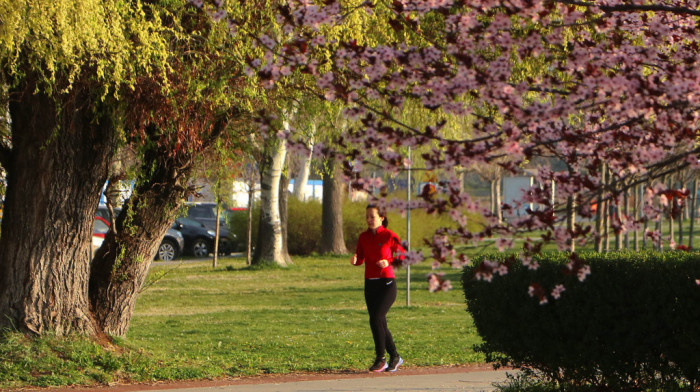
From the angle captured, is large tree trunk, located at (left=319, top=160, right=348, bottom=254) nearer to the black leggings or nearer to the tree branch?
the black leggings

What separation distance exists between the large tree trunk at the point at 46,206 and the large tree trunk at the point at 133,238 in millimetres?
619

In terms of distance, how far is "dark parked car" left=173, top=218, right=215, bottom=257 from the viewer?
114ft

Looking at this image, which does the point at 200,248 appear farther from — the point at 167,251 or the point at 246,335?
the point at 246,335

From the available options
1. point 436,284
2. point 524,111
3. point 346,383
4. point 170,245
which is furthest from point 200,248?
point 524,111

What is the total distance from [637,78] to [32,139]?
20.6ft

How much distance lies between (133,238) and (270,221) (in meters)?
18.6

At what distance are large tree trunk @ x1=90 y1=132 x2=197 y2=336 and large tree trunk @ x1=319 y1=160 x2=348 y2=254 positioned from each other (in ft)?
75.5

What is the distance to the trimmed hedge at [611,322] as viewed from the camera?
6.76 m

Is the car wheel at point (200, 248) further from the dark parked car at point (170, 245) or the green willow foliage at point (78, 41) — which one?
the green willow foliage at point (78, 41)

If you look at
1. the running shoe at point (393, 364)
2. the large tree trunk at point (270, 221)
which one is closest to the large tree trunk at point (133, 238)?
the running shoe at point (393, 364)

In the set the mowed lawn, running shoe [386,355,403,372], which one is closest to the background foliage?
the mowed lawn

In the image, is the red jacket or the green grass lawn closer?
the green grass lawn

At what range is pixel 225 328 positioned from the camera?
571 inches

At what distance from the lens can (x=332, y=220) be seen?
33406 millimetres
